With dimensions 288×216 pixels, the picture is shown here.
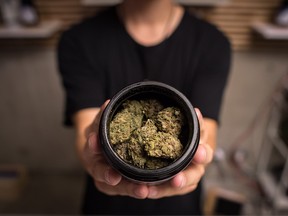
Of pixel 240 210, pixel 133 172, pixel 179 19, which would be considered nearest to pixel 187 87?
pixel 179 19

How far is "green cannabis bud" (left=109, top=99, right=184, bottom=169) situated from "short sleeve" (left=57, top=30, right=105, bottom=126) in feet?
1.36

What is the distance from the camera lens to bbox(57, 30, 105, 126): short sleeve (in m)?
0.81

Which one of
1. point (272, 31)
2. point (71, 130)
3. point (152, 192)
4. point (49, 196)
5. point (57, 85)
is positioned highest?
point (272, 31)

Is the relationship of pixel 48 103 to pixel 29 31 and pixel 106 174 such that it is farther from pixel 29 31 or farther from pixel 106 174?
pixel 106 174

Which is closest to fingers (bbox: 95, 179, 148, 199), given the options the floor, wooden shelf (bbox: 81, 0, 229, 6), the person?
the person

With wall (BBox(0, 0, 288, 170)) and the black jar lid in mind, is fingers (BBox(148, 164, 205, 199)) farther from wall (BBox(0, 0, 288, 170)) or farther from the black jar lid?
wall (BBox(0, 0, 288, 170))

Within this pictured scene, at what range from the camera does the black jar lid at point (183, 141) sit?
0.37 meters

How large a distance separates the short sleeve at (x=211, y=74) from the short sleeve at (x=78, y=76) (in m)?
Result: 0.31

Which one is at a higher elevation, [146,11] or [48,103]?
[146,11]

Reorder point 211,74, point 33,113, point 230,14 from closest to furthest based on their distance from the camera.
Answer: point 211,74 < point 230,14 < point 33,113

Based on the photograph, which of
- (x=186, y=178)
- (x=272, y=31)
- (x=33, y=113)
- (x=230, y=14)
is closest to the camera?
(x=186, y=178)

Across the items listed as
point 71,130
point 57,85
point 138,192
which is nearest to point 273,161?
point 71,130

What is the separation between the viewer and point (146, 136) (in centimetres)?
39

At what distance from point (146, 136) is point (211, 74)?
1.62ft
